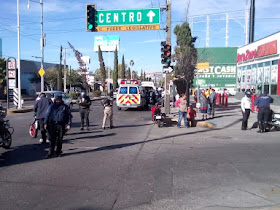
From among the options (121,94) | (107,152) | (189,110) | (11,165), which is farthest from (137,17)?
(11,165)

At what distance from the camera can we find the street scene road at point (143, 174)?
5.12 metres

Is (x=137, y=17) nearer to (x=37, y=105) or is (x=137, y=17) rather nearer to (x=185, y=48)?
(x=37, y=105)

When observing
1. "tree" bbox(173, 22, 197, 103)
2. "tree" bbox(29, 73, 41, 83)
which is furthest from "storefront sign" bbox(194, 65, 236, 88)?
"tree" bbox(29, 73, 41, 83)

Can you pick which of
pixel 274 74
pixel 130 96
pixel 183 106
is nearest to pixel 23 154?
pixel 183 106

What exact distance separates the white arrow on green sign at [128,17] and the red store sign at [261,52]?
1333 centimetres

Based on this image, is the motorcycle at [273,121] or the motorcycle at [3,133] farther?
the motorcycle at [273,121]

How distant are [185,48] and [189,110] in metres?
13.4

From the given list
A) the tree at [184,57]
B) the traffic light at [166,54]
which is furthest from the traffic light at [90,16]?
the tree at [184,57]

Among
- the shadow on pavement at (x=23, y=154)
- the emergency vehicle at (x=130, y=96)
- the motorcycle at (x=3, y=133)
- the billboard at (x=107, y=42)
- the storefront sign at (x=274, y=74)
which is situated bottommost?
the shadow on pavement at (x=23, y=154)

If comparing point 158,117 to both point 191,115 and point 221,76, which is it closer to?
point 191,115

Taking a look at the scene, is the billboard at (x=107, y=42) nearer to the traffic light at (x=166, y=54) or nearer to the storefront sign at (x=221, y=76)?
the storefront sign at (x=221, y=76)

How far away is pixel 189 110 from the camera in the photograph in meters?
14.8

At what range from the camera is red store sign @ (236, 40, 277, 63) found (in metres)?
25.4

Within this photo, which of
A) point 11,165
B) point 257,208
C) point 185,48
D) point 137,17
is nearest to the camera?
point 257,208
